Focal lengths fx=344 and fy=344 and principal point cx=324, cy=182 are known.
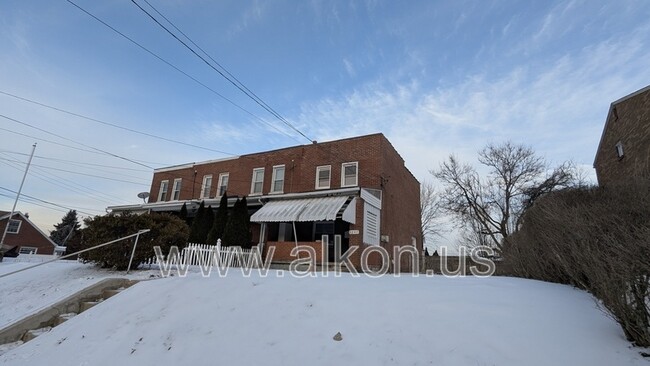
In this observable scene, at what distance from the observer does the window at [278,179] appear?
21.3 meters

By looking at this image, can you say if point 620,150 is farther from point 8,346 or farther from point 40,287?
point 40,287

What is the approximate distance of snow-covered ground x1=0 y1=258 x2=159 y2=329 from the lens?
7.60 m

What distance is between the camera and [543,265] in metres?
8.81

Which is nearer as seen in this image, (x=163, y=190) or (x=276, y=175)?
(x=276, y=175)

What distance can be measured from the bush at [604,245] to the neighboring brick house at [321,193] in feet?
25.1

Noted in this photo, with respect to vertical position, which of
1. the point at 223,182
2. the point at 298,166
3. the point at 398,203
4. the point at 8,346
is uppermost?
the point at 298,166

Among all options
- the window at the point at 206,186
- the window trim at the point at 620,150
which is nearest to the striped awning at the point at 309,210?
the window at the point at 206,186

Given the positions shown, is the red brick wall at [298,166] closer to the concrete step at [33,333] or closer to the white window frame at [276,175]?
the white window frame at [276,175]

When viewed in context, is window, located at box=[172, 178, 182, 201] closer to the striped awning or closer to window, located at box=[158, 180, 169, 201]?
window, located at box=[158, 180, 169, 201]

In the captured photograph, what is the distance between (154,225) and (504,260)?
11.4 metres

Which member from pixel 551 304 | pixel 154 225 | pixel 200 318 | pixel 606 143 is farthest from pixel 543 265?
pixel 606 143

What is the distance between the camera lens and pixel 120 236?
1021 centimetres

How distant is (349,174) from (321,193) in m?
2.89

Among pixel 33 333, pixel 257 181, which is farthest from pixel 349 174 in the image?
pixel 33 333
